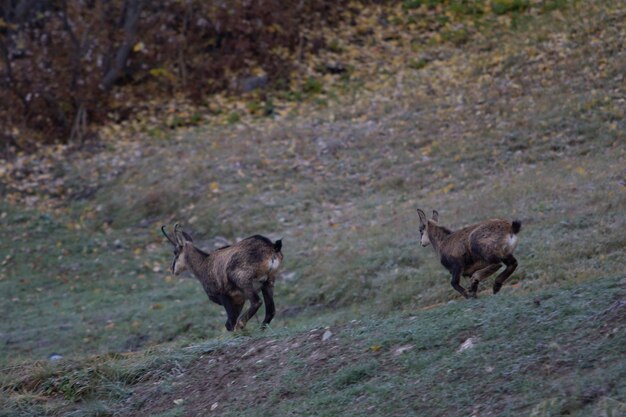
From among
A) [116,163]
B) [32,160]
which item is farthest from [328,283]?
[32,160]

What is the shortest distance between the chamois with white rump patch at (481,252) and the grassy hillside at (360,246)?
0.40m

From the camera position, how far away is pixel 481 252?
8750 millimetres

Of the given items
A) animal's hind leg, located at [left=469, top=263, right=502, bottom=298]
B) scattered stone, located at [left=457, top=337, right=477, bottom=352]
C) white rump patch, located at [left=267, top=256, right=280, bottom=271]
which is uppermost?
white rump patch, located at [left=267, top=256, right=280, bottom=271]

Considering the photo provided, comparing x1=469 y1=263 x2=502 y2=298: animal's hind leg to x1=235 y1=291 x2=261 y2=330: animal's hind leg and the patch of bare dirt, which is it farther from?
x1=235 y1=291 x2=261 y2=330: animal's hind leg

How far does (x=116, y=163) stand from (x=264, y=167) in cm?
376

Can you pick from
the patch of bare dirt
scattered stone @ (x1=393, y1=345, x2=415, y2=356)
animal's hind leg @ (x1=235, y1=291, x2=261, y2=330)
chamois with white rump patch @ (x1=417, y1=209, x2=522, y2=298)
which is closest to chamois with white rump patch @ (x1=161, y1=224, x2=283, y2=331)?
animal's hind leg @ (x1=235, y1=291, x2=261, y2=330)

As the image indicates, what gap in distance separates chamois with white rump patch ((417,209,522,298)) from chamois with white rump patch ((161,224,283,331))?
5.62ft

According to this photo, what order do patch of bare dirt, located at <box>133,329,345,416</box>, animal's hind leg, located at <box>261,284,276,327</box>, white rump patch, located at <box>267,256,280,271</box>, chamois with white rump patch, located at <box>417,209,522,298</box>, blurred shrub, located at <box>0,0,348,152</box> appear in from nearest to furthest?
patch of bare dirt, located at <box>133,329,345,416</box> < chamois with white rump patch, located at <box>417,209,522,298</box> < white rump patch, located at <box>267,256,280,271</box> < animal's hind leg, located at <box>261,284,276,327</box> < blurred shrub, located at <box>0,0,348,152</box>

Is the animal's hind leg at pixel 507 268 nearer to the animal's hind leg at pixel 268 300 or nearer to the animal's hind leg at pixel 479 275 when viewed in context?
the animal's hind leg at pixel 479 275

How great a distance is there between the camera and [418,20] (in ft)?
82.5

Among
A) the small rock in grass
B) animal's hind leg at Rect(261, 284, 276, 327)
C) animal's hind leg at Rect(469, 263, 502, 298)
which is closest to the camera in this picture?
the small rock in grass

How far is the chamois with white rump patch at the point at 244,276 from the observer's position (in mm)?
9328

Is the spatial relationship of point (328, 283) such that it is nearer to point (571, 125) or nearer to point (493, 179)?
point (493, 179)

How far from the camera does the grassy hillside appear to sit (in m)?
6.61
